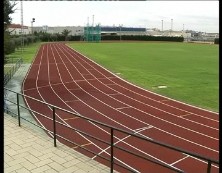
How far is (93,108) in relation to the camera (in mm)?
15148

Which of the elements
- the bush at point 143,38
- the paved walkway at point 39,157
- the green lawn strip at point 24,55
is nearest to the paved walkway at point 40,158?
the paved walkway at point 39,157

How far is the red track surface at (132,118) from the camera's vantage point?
9.43 metres

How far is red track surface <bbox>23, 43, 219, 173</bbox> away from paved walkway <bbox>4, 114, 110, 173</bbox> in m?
2.16

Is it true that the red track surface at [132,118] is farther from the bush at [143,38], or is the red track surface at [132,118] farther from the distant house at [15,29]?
the bush at [143,38]

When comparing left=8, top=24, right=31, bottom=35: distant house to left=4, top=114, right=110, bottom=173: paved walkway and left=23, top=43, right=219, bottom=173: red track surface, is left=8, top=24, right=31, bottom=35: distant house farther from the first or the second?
left=4, top=114, right=110, bottom=173: paved walkway

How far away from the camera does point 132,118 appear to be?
13453mm

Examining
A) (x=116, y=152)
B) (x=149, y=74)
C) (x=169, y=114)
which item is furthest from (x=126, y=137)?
(x=149, y=74)

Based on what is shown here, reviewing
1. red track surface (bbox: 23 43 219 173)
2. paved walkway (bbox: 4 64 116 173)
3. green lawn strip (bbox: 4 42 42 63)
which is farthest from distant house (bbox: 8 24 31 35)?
paved walkway (bbox: 4 64 116 173)

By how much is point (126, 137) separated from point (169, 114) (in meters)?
3.82

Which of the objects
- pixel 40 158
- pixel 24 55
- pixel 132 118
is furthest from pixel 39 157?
pixel 24 55

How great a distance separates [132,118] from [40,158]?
736cm

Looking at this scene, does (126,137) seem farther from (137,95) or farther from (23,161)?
(137,95)

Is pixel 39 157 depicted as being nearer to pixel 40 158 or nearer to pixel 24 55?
pixel 40 158

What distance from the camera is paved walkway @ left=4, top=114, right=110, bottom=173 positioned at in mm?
5941
